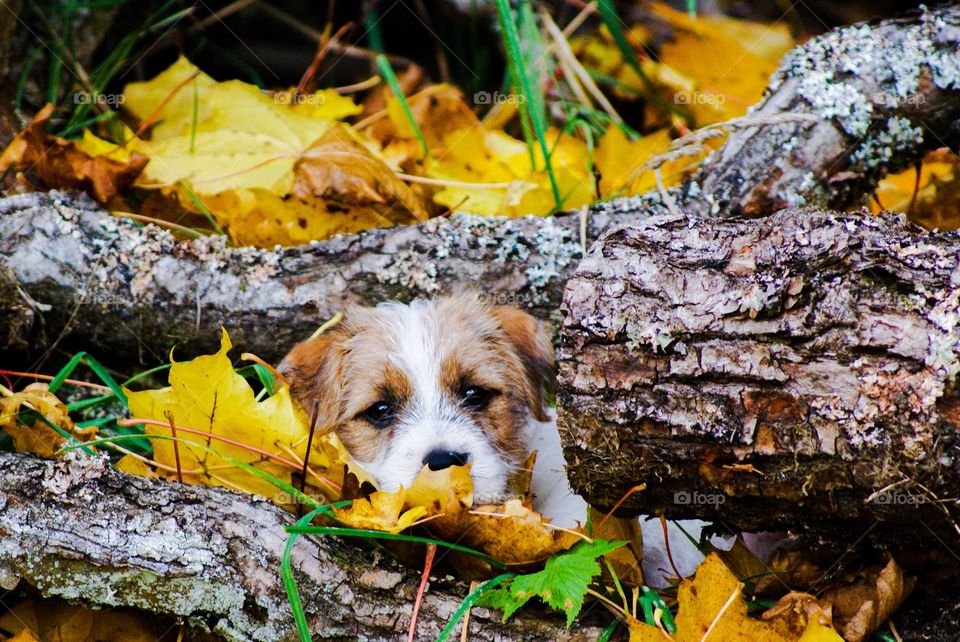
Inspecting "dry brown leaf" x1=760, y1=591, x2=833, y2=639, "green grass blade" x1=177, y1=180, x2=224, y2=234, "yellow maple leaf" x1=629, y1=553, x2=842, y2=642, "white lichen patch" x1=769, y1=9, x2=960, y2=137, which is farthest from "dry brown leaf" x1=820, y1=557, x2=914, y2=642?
"green grass blade" x1=177, y1=180, x2=224, y2=234

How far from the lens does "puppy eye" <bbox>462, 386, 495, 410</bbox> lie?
3314 mm

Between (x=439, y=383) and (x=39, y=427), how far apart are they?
1.34 m

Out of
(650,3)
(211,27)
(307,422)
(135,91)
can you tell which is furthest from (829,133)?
(211,27)

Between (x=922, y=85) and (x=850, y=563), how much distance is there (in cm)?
205

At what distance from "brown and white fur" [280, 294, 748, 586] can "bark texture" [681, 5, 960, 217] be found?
A: 35.5 inches

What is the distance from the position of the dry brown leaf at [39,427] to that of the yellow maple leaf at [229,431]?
21cm

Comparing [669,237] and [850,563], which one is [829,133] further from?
[850,563]

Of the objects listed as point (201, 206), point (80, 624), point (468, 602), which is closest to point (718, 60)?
point (201, 206)

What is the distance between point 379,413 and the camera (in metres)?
3.31

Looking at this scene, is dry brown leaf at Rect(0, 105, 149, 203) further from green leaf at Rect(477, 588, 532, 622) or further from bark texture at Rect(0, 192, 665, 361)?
green leaf at Rect(477, 588, 532, 622)

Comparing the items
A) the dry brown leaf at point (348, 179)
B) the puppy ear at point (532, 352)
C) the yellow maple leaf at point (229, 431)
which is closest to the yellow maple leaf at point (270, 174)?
the dry brown leaf at point (348, 179)

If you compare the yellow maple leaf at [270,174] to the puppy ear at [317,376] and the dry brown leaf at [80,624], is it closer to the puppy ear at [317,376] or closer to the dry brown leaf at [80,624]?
the puppy ear at [317,376]

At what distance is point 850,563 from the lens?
95.9 inches

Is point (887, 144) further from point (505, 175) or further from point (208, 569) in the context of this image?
point (208, 569)
